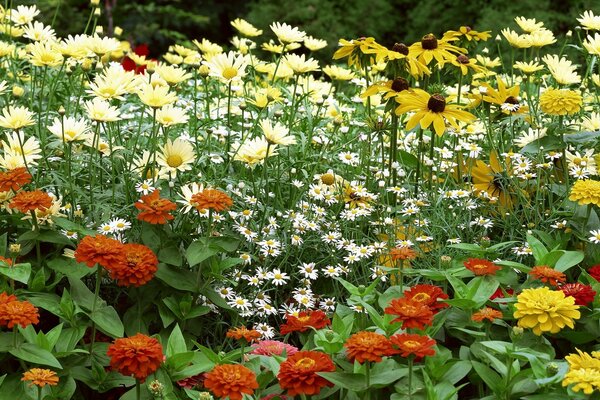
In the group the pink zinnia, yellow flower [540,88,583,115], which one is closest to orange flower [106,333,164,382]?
the pink zinnia

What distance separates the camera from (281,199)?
9.26 feet

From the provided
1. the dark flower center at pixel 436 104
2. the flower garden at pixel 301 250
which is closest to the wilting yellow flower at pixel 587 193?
the flower garden at pixel 301 250

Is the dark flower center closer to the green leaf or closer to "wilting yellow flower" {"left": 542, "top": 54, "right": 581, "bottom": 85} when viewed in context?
"wilting yellow flower" {"left": 542, "top": 54, "right": 581, "bottom": 85}

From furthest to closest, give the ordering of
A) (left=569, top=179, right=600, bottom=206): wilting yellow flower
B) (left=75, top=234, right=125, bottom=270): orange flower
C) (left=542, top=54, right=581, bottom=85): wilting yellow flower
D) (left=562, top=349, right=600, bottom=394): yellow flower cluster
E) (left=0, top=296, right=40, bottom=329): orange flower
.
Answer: (left=542, top=54, right=581, bottom=85): wilting yellow flower → (left=569, top=179, right=600, bottom=206): wilting yellow flower → (left=75, top=234, right=125, bottom=270): orange flower → (left=0, top=296, right=40, bottom=329): orange flower → (left=562, top=349, right=600, bottom=394): yellow flower cluster

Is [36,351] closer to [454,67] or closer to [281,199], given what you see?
[281,199]

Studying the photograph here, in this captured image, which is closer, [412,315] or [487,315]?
[412,315]

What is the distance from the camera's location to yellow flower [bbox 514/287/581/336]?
199cm

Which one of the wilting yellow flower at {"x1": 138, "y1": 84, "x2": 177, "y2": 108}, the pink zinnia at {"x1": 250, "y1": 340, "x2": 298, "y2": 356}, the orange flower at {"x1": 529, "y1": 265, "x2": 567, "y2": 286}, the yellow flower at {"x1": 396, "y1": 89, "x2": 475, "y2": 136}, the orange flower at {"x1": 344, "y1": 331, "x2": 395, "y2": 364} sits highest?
the wilting yellow flower at {"x1": 138, "y1": 84, "x2": 177, "y2": 108}

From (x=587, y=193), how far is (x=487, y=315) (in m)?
0.54

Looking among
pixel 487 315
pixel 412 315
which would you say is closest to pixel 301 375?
pixel 412 315

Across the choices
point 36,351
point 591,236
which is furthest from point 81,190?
point 591,236

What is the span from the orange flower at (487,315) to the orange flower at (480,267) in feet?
0.43

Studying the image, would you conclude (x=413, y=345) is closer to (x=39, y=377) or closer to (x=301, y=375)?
(x=301, y=375)

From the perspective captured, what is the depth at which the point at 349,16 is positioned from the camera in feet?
23.7
